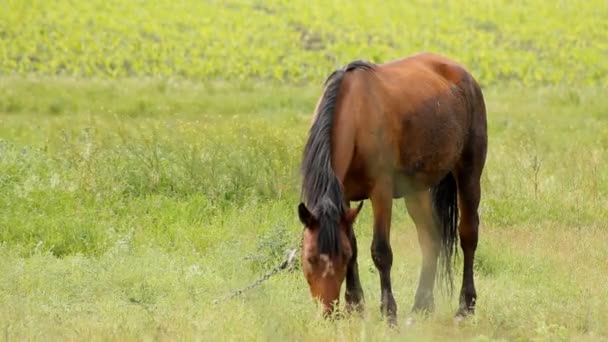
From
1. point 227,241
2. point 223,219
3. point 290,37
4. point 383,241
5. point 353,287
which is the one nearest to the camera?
point 383,241

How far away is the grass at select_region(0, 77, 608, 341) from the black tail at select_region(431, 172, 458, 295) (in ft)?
1.43

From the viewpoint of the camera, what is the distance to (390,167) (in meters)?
7.52

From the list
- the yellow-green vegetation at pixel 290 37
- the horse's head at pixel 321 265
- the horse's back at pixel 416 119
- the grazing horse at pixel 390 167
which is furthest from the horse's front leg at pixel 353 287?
the yellow-green vegetation at pixel 290 37

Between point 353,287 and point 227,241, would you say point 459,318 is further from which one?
point 227,241

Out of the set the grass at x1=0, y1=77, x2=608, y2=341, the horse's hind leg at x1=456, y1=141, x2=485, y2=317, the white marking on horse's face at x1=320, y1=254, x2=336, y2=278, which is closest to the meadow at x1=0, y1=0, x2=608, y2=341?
the grass at x1=0, y1=77, x2=608, y2=341

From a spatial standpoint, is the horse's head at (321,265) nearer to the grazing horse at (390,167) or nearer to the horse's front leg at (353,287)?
the grazing horse at (390,167)

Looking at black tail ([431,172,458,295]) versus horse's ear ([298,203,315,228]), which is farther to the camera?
black tail ([431,172,458,295])

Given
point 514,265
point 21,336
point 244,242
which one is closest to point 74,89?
point 244,242

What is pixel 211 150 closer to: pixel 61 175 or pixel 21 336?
pixel 61 175

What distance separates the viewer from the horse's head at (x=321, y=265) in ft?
21.8

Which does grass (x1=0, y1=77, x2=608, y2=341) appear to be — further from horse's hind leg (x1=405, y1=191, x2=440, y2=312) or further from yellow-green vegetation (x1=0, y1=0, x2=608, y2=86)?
yellow-green vegetation (x1=0, y1=0, x2=608, y2=86)

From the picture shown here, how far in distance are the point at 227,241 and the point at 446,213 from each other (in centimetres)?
241

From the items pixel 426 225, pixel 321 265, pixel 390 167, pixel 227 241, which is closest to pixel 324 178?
pixel 321 265

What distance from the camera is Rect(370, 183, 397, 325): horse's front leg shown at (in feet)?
24.3
